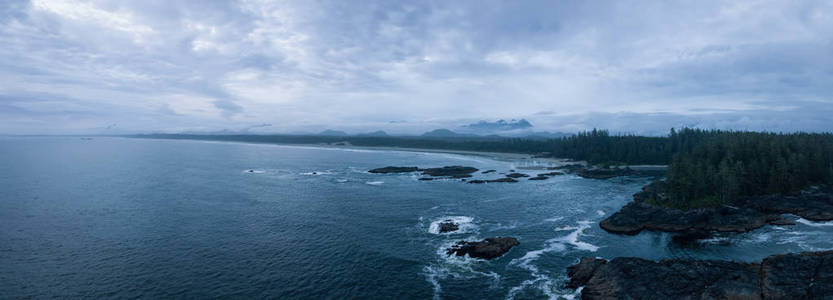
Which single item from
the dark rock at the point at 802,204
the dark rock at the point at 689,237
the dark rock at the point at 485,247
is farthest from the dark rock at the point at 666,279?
the dark rock at the point at 802,204

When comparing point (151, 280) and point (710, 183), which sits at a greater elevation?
point (710, 183)

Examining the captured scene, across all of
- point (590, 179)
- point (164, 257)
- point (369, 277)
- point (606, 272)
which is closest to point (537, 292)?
point (606, 272)

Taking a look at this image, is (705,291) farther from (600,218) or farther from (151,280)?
(151,280)

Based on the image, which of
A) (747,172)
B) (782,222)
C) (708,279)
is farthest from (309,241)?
(747,172)

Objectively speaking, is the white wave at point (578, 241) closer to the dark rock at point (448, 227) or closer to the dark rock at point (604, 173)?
the dark rock at point (448, 227)

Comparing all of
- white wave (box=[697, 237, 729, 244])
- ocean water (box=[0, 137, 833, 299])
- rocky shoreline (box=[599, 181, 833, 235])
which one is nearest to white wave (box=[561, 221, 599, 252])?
ocean water (box=[0, 137, 833, 299])

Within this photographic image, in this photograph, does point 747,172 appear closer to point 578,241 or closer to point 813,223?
Result: point 813,223

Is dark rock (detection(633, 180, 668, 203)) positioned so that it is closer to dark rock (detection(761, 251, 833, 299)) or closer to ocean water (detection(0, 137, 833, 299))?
ocean water (detection(0, 137, 833, 299))
